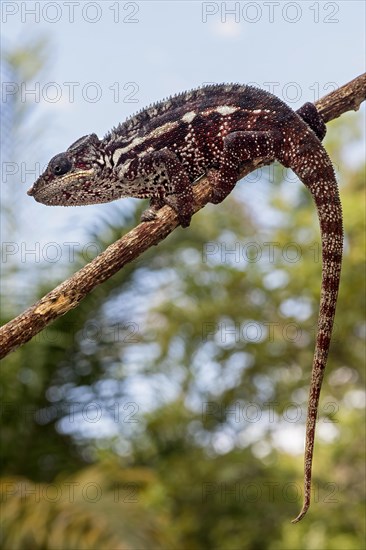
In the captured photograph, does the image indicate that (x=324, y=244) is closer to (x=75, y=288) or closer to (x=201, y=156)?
(x=201, y=156)

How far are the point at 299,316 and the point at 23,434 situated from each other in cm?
199

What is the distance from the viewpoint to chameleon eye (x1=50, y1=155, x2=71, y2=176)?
1622 millimetres

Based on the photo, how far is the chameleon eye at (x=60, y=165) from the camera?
5.32 feet

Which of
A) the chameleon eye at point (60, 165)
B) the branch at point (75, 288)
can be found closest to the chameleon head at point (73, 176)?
the chameleon eye at point (60, 165)

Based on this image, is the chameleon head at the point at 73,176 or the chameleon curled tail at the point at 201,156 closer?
the chameleon curled tail at the point at 201,156

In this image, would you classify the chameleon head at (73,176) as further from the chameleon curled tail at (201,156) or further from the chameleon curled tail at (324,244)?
the chameleon curled tail at (324,244)

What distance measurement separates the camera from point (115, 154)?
1674mm

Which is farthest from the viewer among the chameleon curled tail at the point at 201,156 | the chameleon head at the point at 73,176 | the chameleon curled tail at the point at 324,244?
the chameleon head at the point at 73,176

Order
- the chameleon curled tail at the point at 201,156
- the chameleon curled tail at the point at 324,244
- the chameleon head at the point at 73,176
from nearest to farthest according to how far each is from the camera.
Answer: the chameleon curled tail at the point at 324,244 → the chameleon curled tail at the point at 201,156 → the chameleon head at the point at 73,176

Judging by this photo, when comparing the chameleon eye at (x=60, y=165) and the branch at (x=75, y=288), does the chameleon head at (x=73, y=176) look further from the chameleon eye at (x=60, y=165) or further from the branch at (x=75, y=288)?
the branch at (x=75, y=288)

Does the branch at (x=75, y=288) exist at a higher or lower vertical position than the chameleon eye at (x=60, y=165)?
lower

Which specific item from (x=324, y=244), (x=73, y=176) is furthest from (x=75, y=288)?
(x=324, y=244)

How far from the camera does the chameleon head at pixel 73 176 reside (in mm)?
1615

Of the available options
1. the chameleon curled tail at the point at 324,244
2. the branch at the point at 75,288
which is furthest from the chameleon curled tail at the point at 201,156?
the branch at the point at 75,288
